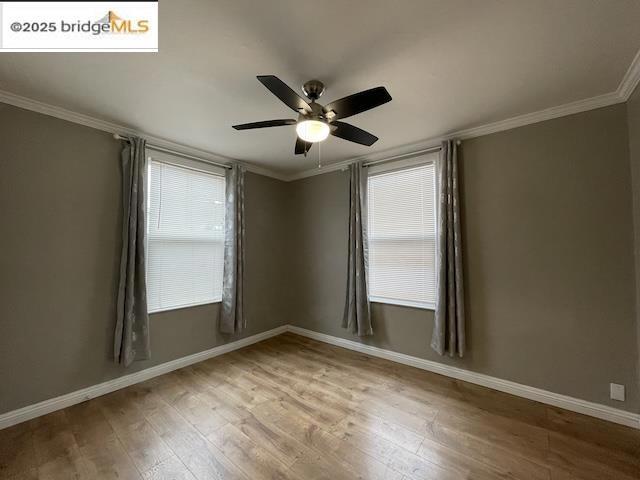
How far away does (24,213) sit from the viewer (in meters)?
2.07

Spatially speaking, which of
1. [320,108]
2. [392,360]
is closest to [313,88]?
[320,108]

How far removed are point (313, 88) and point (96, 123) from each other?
216 centimetres

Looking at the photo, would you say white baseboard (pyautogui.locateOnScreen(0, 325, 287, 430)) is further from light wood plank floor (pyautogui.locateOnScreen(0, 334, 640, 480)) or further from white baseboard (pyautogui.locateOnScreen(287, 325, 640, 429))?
white baseboard (pyautogui.locateOnScreen(287, 325, 640, 429))

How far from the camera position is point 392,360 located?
3.12 meters

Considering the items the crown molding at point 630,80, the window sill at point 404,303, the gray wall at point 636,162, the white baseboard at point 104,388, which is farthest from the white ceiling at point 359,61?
the white baseboard at point 104,388

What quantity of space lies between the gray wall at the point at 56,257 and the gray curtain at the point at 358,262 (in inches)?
89.7

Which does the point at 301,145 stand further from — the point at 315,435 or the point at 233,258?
the point at 315,435

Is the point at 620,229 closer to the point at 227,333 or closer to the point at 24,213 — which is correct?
the point at 227,333

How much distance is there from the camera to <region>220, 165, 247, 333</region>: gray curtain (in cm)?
332

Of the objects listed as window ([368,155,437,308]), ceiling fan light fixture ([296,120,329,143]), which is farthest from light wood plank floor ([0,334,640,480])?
ceiling fan light fixture ([296,120,329,143])

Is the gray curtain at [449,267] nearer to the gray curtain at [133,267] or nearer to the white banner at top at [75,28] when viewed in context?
the white banner at top at [75,28]

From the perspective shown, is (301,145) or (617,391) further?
(301,145)

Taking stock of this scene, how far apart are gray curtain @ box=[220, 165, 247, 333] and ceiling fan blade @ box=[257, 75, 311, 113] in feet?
6.67

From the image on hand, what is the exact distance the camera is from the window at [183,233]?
282 centimetres
